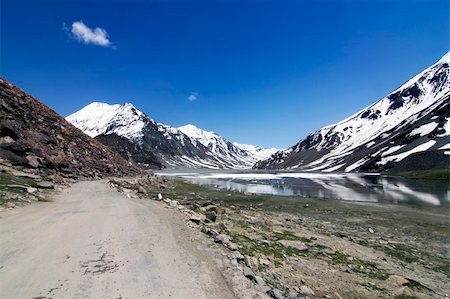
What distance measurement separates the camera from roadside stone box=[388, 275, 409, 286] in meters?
17.7

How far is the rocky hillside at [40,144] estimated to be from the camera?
41.6m

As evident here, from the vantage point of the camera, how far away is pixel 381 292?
1631 cm

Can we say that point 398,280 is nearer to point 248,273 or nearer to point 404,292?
point 404,292

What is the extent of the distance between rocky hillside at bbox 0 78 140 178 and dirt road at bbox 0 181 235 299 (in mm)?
23070

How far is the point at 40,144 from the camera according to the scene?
51281mm

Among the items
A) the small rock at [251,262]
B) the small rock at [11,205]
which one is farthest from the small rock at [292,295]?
the small rock at [11,205]

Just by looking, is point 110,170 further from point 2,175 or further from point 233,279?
point 233,279

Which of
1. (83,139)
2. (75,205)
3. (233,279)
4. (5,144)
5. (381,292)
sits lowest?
(381,292)

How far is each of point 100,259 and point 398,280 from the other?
52.4 feet

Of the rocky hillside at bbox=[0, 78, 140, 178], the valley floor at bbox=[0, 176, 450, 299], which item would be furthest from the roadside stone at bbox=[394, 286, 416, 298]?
the rocky hillside at bbox=[0, 78, 140, 178]

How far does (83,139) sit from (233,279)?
234 feet

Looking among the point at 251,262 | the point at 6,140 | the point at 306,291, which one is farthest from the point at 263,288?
the point at 6,140

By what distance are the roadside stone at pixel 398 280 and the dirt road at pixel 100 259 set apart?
10504 millimetres

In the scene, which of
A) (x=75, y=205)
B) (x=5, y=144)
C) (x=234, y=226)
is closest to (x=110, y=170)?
(x=5, y=144)
